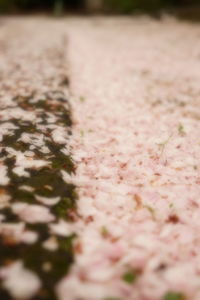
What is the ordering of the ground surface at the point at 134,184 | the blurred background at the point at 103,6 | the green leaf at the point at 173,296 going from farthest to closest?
the blurred background at the point at 103,6, the ground surface at the point at 134,184, the green leaf at the point at 173,296

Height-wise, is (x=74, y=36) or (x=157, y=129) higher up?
(x=157, y=129)

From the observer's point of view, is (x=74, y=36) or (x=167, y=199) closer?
(x=167, y=199)

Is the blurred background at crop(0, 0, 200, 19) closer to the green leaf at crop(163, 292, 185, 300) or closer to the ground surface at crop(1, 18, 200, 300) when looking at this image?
the ground surface at crop(1, 18, 200, 300)

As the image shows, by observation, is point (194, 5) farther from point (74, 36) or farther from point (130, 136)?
point (130, 136)

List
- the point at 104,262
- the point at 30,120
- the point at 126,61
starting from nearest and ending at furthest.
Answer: the point at 104,262, the point at 30,120, the point at 126,61

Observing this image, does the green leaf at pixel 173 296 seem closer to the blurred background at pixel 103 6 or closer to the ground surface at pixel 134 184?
the ground surface at pixel 134 184

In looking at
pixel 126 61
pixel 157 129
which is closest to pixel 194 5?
pixel 126 61

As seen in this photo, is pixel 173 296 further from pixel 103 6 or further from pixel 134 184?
pixel 103 6

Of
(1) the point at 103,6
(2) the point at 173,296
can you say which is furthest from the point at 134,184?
(1) the point at 103,6

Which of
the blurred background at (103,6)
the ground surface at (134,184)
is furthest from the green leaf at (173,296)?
the blurred background at (103,6)
